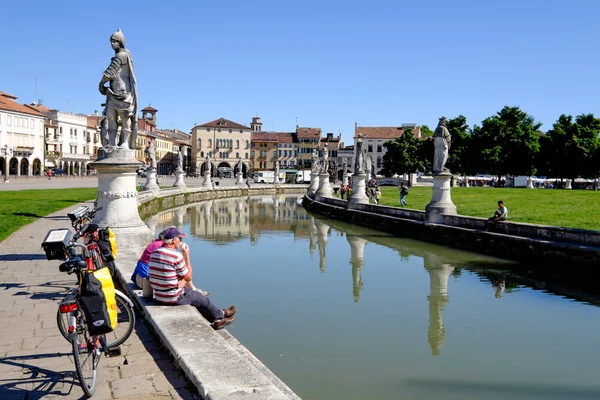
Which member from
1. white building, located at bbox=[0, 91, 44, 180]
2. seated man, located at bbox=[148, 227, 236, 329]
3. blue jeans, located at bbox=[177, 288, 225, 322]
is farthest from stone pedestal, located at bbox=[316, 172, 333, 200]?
white building, located at bbox=[0, 91, 44, 180]

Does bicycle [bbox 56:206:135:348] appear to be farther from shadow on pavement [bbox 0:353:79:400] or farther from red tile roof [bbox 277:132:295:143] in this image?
red tile roof [bbox 277:132:295:143]

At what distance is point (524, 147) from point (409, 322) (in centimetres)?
5658

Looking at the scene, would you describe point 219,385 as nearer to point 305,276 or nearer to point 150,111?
point 305,276

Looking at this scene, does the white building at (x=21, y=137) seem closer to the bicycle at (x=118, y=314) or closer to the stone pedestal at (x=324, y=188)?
the stone pedestal at (x=324, y=188)

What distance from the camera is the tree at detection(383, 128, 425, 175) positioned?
3137 inches

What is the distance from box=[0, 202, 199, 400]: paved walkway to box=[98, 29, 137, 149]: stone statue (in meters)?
3.83

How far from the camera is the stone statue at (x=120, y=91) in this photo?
10.4 metres

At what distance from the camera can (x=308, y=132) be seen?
11175 centimetres

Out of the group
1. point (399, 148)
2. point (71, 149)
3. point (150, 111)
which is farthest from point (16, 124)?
point (399, 148)

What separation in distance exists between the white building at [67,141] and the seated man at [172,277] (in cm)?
8187

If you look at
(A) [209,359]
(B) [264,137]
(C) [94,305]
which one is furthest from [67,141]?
(A) [209,359]

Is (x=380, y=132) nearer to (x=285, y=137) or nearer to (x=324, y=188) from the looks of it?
(x=285, y=137)

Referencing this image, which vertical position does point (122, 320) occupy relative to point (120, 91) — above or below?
below

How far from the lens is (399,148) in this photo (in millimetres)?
80562
